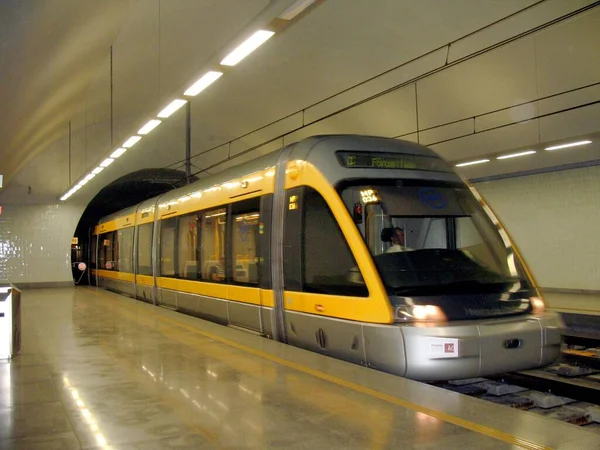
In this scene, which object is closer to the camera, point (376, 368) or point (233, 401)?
point (233, 401)

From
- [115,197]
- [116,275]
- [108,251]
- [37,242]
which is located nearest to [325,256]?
[116,275]

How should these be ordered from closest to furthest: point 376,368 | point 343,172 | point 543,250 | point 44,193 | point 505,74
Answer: point 376,368
point 343,172
point 505,74
point 543,250
point 44,193

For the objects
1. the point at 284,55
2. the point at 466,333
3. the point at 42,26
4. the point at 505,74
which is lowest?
the point at 466,333

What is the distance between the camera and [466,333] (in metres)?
5.49

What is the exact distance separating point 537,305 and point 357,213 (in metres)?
2.29

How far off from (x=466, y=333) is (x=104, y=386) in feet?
11.4

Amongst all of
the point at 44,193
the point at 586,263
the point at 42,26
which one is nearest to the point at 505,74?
the point at 586,263

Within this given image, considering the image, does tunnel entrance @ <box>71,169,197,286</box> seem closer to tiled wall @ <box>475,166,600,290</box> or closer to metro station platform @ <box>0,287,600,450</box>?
tiled wall @ <box>475,166,600,290</box>

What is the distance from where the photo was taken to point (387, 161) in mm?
6730

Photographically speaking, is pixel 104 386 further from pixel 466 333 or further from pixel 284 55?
pixel 284 55

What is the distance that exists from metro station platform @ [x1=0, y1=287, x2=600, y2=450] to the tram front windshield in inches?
45.7

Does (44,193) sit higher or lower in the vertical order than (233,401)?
higher

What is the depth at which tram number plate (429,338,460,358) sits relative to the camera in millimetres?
5395

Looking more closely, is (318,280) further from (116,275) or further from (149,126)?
(116,275)
